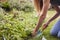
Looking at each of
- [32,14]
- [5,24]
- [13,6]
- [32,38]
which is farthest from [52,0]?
[13,6]

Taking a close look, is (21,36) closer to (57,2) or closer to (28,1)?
(57,2)

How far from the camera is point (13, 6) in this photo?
4.13m

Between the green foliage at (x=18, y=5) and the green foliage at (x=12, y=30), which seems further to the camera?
the green foliage at (x=18, y=5)

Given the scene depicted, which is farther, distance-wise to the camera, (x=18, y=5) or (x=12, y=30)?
(x=18, y=5)

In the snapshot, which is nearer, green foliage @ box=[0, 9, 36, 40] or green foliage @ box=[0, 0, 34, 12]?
green foliage @ box=[0, 9, 36, 40]

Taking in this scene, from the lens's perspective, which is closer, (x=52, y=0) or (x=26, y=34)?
(x=52, y=0)

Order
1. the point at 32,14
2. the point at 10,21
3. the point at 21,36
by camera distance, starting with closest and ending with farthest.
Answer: the point at 21,36 < the point at 10,21 < the point at 32,14

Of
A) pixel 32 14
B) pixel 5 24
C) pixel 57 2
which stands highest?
pixel 57 2

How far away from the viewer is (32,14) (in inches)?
153

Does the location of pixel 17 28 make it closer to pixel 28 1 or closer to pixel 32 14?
pixel 32 14

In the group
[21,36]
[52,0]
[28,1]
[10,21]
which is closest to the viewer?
[52,0]

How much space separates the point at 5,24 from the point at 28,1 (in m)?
1.92

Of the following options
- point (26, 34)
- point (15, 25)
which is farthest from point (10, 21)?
point (26, 34)

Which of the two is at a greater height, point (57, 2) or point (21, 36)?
point (57, 2)
